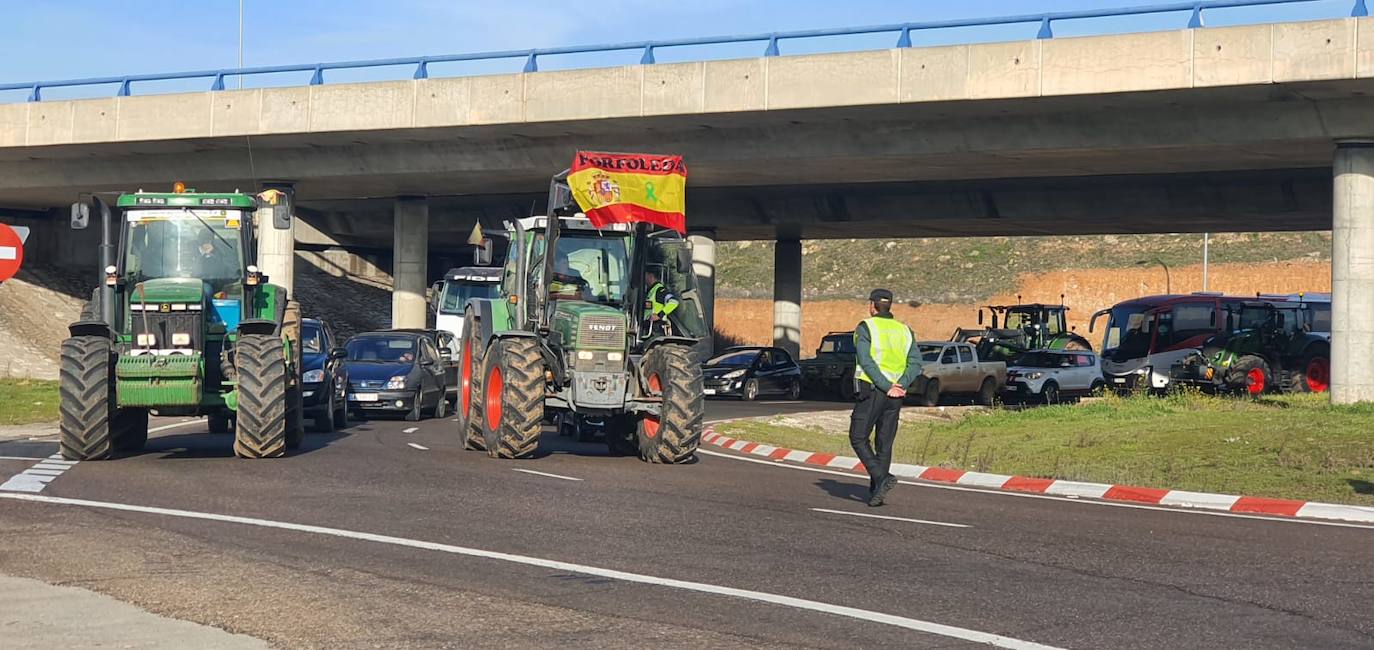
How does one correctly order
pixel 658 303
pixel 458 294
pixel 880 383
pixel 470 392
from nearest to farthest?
pixel 880 383, pixel 658 303, pixel 470 392, pixel 458 294

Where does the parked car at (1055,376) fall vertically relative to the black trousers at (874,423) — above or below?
below

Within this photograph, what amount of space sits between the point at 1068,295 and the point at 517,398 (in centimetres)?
6884

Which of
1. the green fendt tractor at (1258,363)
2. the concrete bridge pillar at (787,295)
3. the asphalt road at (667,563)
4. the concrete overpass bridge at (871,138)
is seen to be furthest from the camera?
the concrete bridge pillar at (787,295)

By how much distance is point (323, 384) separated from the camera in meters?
23.9

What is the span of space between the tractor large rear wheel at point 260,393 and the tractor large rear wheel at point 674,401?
4.20 metres

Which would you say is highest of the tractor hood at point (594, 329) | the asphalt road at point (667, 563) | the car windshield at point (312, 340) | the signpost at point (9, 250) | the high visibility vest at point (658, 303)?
the signpost at point (9, 250)

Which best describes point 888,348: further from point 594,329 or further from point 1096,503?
point 594,329

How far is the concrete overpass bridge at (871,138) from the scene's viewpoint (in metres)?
30.1

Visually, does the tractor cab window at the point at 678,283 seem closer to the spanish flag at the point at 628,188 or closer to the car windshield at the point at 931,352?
the spanish flag at the point at 628,188

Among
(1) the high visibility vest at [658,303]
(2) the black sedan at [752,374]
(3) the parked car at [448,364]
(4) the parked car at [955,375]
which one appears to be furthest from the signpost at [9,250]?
(4) the parked car at [955,375]

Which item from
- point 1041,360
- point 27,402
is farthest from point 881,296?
point 1041,360

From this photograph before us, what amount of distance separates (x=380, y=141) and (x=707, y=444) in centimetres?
1902

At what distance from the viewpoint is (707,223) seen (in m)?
49.5

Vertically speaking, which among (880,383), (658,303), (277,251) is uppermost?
(277,251)
